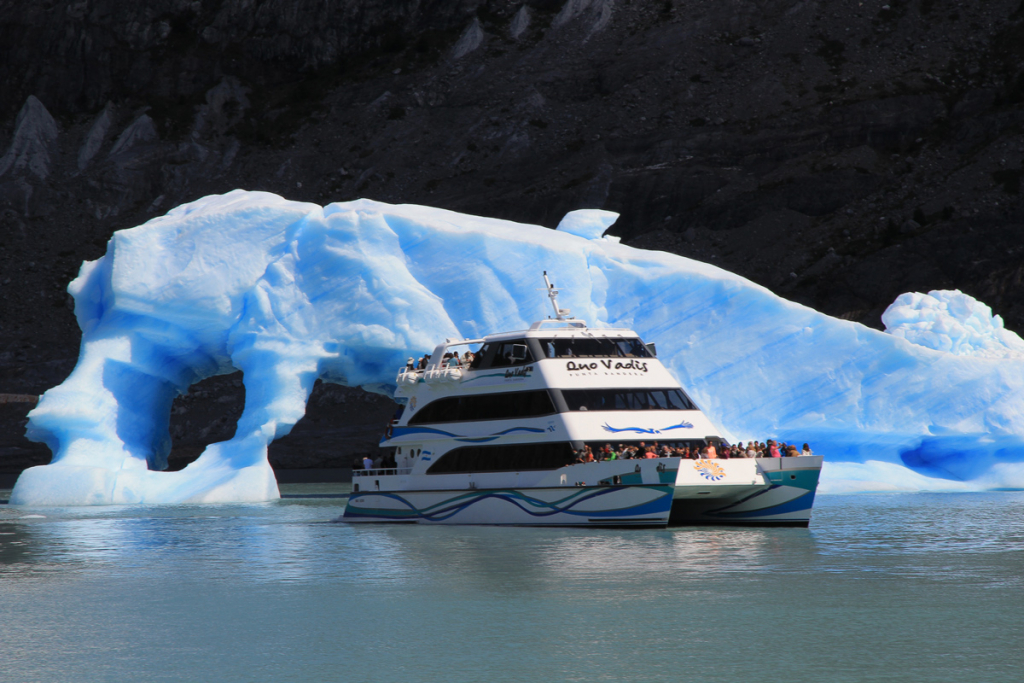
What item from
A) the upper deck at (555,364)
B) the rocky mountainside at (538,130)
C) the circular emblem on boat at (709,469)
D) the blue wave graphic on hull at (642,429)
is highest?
the rocky mountainside at (538,130)

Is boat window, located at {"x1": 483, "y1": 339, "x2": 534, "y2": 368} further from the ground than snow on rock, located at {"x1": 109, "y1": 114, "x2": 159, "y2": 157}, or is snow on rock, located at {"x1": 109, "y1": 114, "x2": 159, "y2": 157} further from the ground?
snow on rock, located at {"x1": 109, "y1": 114, "x2": 159, "y2": 157}

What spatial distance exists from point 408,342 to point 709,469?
11462 mm

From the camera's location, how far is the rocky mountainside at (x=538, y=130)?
65.0 m

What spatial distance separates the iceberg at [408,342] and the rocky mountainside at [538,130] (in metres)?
25.7

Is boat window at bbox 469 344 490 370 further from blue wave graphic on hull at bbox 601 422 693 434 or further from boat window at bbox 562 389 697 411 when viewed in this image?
blue wave graphic on hull at bbox 601 422 693 434

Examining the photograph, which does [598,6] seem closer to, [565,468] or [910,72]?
[910,72]

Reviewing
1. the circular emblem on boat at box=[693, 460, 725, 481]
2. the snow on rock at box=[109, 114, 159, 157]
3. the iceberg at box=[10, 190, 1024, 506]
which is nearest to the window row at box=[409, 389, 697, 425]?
the circular emblem on boat at box=[693, 460, 725, 481]

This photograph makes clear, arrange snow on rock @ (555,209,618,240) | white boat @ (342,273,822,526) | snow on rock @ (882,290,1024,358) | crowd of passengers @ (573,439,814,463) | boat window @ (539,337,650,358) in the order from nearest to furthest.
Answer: white boat @ (342,273,822,526) < crowd of passengers @ (573,439,814,463) < boat window @ (539,337,650,358) < snow on rock @ (882,290,1024,358) < snow on rock @ (555,209,618,240)

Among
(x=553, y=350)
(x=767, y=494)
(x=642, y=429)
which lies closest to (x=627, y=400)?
(x=642, y=429)

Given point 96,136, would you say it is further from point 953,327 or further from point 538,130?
point 953,327

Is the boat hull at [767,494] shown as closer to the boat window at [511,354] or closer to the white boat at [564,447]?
the white boat at [564,447]

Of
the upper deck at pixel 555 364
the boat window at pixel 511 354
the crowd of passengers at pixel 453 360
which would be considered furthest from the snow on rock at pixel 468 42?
the boat window at pixel 511 354

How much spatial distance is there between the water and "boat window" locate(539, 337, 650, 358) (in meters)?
3.81

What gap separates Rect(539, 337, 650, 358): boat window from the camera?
24366 mm
